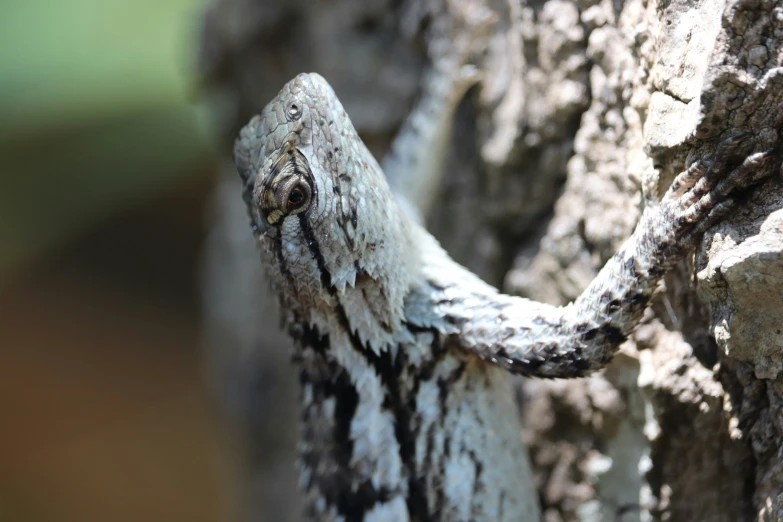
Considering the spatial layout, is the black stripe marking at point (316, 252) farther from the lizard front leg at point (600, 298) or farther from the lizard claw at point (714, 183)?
the lizard claw at point (714, 183)

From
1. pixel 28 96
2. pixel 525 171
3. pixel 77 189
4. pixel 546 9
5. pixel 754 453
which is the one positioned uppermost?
pixel 28 96

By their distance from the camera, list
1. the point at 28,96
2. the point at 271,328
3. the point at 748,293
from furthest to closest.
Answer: the point at 28,96 → the point at 271,328 → the point at 748,293

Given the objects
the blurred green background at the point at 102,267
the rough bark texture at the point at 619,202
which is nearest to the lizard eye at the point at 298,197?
the rough bark texture at the point at 619,202

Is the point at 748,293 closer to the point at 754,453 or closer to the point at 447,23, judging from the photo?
the point at 754,453

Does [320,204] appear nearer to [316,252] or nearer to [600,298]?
[316,252]

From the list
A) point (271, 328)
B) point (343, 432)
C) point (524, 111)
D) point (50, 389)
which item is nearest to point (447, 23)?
point (524, 111)

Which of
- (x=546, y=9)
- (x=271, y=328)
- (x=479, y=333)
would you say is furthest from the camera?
(x=271, y=328)
